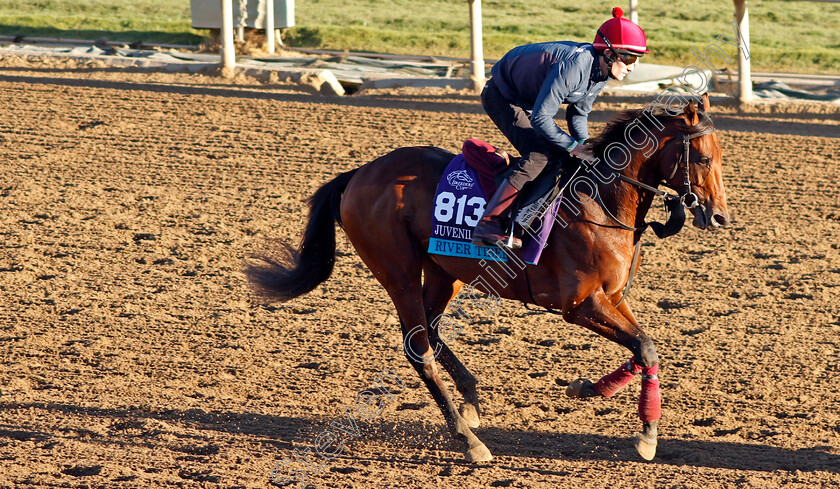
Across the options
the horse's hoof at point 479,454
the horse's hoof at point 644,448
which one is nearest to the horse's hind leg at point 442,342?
the horse's hoof at point 479,454

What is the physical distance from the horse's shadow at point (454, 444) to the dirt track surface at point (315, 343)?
0.05 feet

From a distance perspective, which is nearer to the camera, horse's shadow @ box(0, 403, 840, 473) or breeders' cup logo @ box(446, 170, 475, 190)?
horse's shadow @ box(0, 403, 840, 473)

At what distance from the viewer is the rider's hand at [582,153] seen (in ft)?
15.0

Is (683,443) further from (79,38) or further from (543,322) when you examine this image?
(79,38)

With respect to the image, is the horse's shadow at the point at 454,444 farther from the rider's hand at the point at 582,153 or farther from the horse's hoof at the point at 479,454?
the rider's hand at the point at 582,153

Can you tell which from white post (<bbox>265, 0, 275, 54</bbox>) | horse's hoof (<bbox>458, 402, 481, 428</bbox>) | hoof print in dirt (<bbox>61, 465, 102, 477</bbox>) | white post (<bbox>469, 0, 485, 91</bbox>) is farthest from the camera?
white post (<bbox>265, 0, 275, 54</bbox>)

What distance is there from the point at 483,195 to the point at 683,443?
5.57ft

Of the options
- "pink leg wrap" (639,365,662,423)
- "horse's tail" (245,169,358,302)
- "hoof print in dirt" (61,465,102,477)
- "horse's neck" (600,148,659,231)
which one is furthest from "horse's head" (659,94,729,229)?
"hoof print in dirt" (61,465,102,477)

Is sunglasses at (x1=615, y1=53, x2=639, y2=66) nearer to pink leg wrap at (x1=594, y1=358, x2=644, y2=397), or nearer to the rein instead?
the rein

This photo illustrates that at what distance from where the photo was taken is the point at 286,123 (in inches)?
433

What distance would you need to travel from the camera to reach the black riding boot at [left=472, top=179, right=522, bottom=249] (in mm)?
4582

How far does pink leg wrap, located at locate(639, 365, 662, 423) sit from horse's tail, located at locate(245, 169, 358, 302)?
1.97m

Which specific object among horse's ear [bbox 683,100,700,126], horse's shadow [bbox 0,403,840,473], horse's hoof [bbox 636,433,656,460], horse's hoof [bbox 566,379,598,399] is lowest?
horse's shadow [bbox 0,403,840,473]

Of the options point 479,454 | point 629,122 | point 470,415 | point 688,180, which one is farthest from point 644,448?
point 629,122
